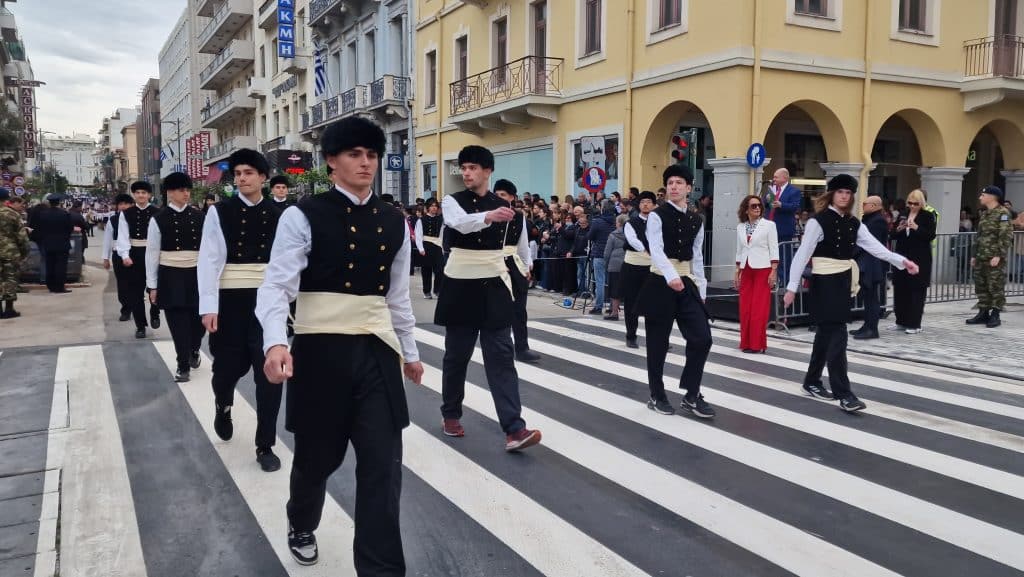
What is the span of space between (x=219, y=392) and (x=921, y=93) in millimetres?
17180

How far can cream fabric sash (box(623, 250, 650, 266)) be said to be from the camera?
9.74 m

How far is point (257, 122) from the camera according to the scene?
5141 centimetres

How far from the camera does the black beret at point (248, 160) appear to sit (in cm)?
555

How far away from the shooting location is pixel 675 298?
271 inches

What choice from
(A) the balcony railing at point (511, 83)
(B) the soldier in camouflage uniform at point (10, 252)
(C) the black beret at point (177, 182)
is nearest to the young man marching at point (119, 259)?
(B) the soldier in camouflage uniform at point (10, 252)

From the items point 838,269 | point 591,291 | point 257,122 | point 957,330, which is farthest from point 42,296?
point 257,122

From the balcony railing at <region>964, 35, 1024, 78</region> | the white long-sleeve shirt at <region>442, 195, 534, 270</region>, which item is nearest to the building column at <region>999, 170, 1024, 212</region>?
the balcony railing at <region>964, 35, 1024, 78</region>

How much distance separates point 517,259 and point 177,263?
134 inches

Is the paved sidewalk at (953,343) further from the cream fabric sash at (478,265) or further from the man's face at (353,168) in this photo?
the man's face at (353,168)

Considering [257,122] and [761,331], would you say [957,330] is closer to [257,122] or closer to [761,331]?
[761,331]

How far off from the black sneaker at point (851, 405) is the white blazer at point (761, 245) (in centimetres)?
324

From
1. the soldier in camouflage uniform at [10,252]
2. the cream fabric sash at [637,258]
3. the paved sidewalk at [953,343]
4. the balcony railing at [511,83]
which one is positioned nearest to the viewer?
the paved sidewalk at [953,343]

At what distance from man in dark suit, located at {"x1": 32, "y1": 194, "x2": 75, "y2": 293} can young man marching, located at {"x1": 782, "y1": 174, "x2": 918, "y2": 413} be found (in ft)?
46.7

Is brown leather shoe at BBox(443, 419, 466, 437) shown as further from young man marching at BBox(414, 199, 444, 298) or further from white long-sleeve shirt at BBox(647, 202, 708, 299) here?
young man marching at BBox(414, 199, 444, 298)
